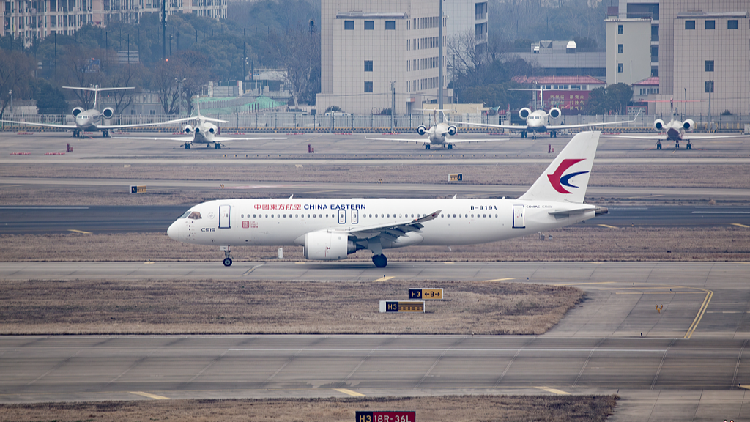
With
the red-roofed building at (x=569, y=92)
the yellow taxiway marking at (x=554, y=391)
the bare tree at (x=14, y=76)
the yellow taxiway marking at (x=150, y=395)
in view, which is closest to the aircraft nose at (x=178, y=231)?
the yellow taxiway marking at (x=150, y=395)

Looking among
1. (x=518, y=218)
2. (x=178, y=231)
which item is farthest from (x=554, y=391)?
(x=178, y=231)

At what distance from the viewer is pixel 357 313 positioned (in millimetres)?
38812

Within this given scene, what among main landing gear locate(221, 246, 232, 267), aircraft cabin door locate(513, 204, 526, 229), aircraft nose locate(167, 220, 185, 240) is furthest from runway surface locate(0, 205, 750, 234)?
aircraft cabin door locate(513, 204, 526, 229)

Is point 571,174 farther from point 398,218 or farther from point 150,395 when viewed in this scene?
point 150,395

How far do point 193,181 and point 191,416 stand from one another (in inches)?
2583

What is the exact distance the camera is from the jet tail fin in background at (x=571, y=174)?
49.8 m

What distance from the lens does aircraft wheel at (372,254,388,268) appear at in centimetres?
4944

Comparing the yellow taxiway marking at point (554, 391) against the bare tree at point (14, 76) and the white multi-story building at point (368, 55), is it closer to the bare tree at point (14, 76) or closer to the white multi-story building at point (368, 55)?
the white multi-story building at point (368, 55)

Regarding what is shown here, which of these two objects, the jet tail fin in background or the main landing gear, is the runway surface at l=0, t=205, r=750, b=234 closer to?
the main landing gear

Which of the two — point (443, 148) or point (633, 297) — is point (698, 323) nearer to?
point (633, 297)

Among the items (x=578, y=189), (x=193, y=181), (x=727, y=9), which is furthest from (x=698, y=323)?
(x=727, y=9)

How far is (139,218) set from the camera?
Result: 66938 mm

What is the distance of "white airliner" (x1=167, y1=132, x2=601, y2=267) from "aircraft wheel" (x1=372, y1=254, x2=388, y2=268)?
0.02 metres

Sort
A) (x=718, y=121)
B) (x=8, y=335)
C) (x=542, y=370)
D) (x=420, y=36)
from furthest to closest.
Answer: (x=420, y=36) → (x=718, y=121) → (x=8, y=335) → (x=542, y=370)
